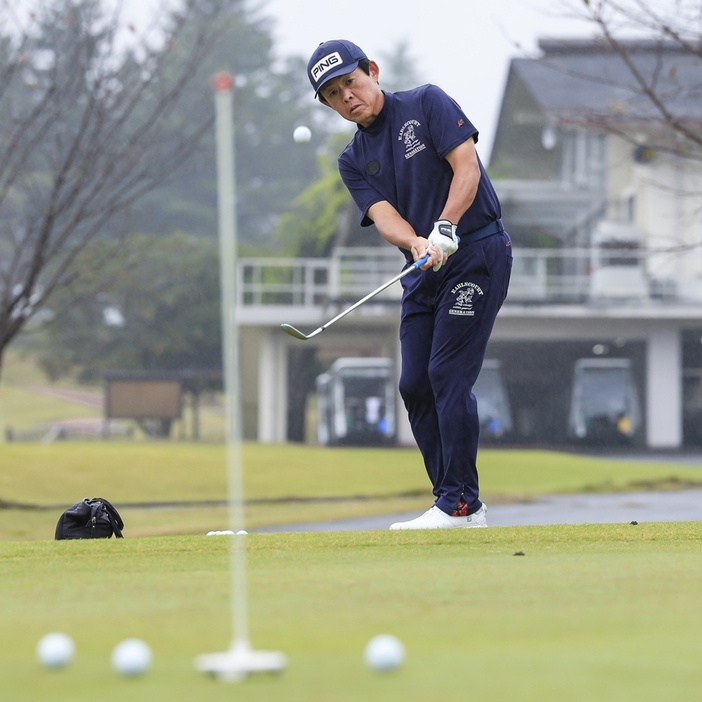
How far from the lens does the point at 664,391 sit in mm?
32625

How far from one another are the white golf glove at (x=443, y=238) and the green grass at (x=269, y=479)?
30.7ft

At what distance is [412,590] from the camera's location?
131 inches

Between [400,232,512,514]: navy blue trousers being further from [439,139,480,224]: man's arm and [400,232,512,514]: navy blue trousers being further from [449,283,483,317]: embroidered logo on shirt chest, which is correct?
[439,139,480,224]: man's arm

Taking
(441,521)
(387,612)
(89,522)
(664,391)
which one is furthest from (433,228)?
(664,391)

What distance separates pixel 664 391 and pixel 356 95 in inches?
1120

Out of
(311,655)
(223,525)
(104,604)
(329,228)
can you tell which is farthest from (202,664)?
(329,228)

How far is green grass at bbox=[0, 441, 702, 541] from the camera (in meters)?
16.5

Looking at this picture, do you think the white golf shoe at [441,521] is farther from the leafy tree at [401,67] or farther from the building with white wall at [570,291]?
the leafy tree at [401,67]

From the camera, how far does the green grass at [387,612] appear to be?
7.24ft

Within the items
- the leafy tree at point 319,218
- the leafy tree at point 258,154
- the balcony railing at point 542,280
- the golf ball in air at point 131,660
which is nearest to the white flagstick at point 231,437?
the golf ball in air at point 131,660

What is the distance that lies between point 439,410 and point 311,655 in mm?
3101

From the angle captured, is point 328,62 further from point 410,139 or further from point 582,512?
point 582,512

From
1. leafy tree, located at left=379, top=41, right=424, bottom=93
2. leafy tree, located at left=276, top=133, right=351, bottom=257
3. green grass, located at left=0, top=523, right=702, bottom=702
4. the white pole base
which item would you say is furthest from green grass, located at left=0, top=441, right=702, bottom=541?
leafy tree, located at left=379, top=41, right=424, bottom=93

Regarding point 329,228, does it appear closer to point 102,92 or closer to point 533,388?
point 533,388
